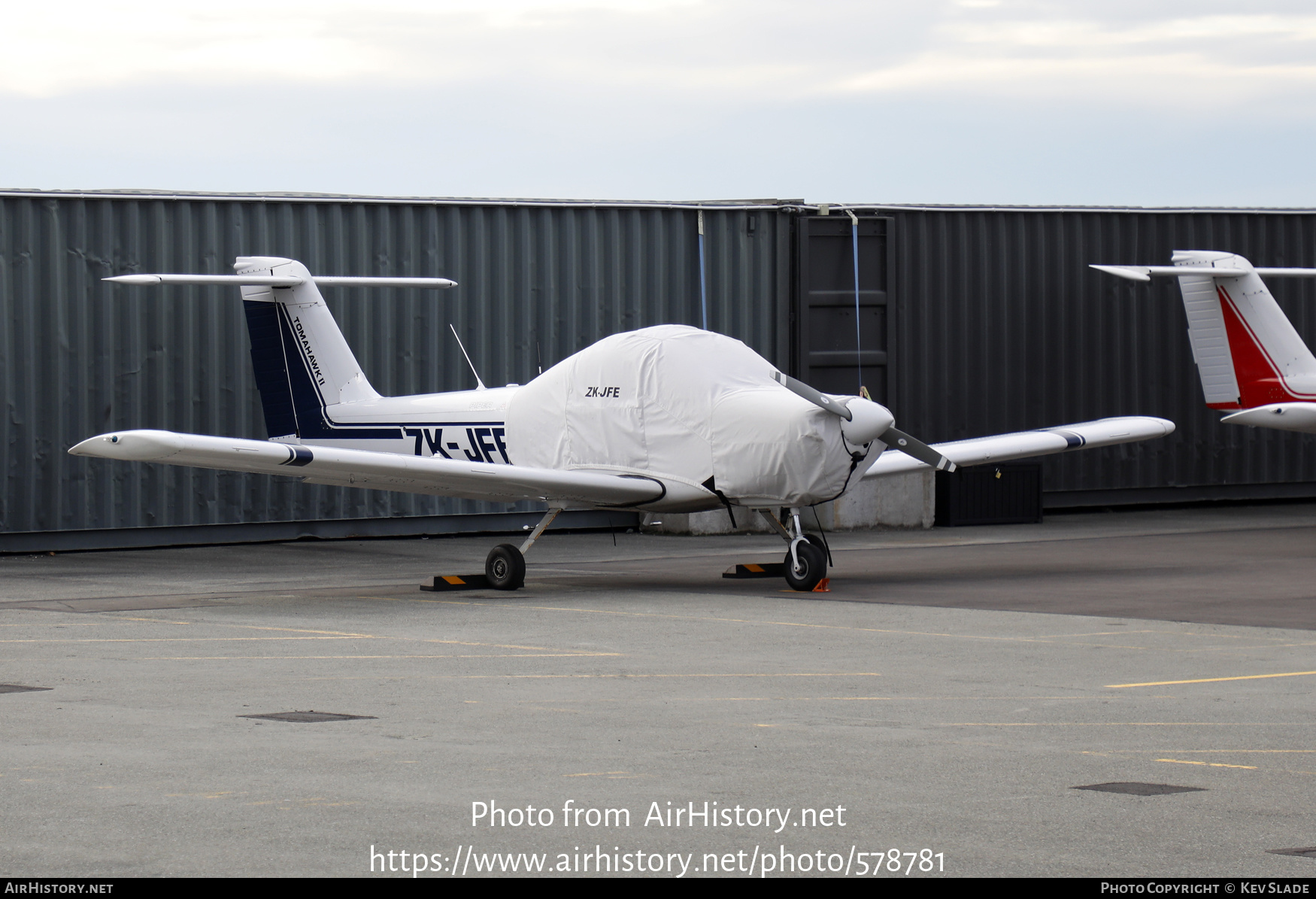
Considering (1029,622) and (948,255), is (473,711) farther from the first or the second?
(948,255)

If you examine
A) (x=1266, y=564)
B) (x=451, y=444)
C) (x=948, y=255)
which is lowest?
(x=1266, y=564)

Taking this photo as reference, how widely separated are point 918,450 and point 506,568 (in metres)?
3.91

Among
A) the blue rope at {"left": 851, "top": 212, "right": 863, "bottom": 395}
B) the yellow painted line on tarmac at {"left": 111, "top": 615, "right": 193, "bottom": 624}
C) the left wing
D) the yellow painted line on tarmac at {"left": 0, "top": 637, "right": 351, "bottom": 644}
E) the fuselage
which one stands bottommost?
the yellow painted line on tarmac at {"left": 111, "top": 615, "right": 193, "bottom": 624}

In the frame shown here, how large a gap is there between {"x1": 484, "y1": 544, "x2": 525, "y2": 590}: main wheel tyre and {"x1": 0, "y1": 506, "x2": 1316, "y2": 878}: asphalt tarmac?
14.3 inches

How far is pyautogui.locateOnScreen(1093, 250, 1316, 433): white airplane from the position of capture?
23406 millimetres

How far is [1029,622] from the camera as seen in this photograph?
44.0ft

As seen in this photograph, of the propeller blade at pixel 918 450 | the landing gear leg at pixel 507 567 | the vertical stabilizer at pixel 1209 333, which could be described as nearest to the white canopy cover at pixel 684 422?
the propeller blade at pixel 918 450

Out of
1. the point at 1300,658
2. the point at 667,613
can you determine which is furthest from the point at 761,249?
the point at 1300,658

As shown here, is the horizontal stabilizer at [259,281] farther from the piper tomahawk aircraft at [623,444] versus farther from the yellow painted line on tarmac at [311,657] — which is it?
the yellow painted line on tarmac at [311,657]

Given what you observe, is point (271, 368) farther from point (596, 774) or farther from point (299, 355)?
point (596, 774)

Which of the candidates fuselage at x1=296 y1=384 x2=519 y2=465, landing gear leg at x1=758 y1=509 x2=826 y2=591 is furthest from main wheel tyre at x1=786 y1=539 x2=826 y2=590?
fuselage at x1=296 y1=384 x2=519 y2=465

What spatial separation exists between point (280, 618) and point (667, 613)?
9.75 ft

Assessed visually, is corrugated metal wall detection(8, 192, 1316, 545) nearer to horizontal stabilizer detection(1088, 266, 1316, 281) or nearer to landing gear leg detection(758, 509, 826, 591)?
horizontal stabilizer detection(1088, 266, 1316, 281)

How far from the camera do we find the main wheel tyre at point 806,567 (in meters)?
15.7
